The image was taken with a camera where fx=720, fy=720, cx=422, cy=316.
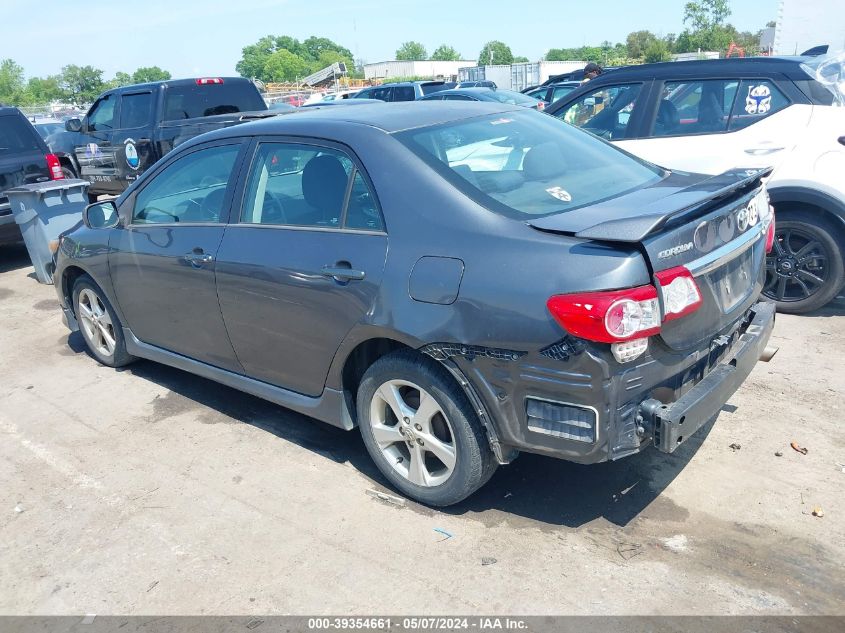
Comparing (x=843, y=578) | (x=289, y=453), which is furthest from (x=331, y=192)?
(x=843, y=578)

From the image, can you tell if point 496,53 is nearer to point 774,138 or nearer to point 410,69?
point 410,69

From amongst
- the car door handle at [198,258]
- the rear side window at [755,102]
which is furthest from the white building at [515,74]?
the car door handle at [198,258]

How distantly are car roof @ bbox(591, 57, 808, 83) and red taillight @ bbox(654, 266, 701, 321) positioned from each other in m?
3.66

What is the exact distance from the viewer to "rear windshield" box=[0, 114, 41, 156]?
29.3ft

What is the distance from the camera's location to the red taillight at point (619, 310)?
264 centimetres

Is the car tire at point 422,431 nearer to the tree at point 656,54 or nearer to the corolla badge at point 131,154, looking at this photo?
the corolla badge at point 131,154

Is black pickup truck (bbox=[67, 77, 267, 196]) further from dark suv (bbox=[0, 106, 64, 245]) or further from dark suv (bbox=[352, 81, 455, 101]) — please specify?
dark suv (bbox=[352, 81, 455, 101])

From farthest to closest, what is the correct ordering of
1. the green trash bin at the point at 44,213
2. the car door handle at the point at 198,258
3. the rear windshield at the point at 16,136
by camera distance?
the rear windshield at the point at 16,136, the green trash bin at the point at 44,213, the car door handle at the point at 198,258

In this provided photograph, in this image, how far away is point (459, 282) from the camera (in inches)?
117

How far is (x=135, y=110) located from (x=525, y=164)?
28.1 feet

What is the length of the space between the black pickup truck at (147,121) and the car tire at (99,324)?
4461mm

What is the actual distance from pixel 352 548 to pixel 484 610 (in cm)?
72

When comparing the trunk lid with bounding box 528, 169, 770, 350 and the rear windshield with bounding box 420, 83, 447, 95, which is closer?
the trunk lid with bounding box 528, 169, 770, 350

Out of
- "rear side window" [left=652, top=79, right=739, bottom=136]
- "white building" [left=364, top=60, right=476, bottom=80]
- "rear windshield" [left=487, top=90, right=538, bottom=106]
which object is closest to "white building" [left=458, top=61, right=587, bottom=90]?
"rear windshield" [left=487, top=90, right=538, bottom=106]
